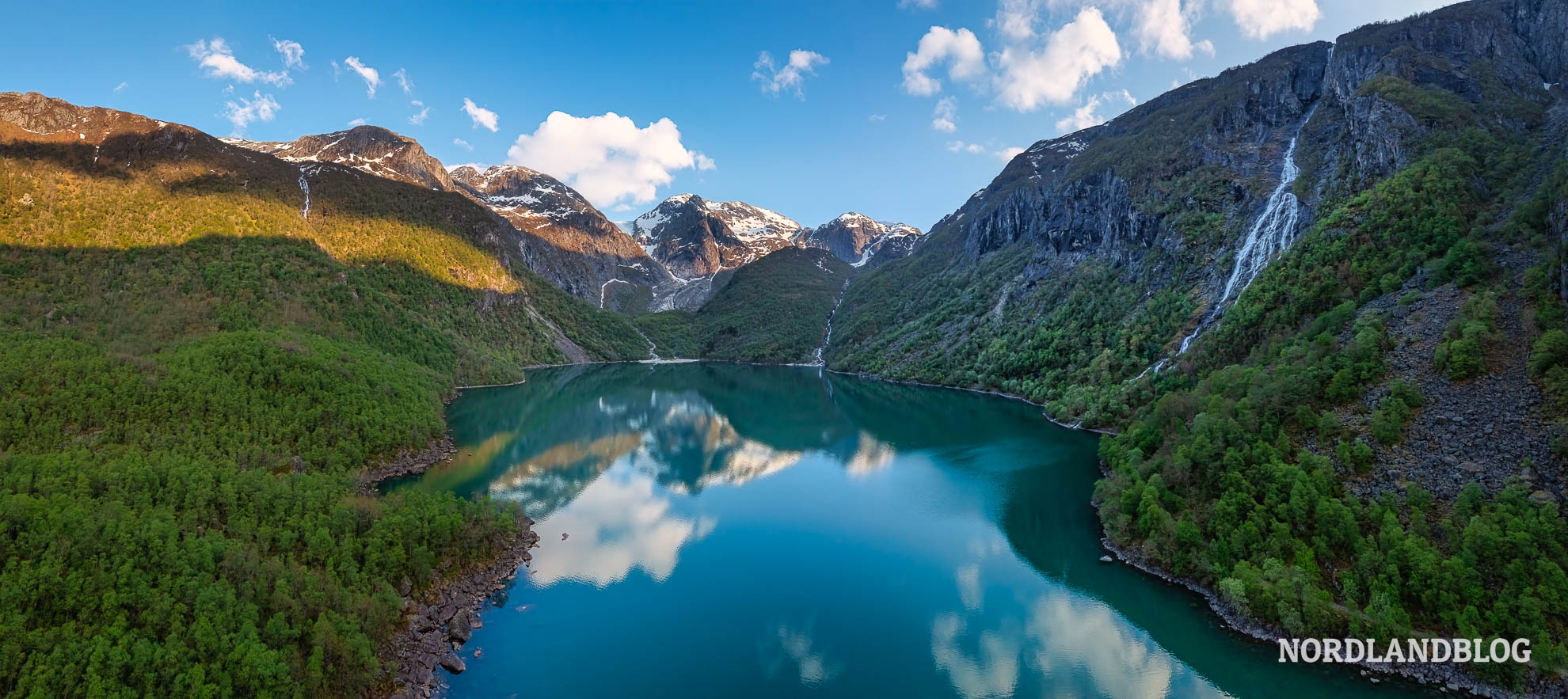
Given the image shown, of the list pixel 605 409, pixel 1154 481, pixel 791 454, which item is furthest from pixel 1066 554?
pixel 605 409

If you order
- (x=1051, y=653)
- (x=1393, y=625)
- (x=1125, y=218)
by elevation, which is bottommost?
(x=1051, y=653)

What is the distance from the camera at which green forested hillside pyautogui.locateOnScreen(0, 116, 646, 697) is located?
1645cm

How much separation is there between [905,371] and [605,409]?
54393 millimetres

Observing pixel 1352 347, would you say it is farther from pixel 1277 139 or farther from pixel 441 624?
pixel 1277 139

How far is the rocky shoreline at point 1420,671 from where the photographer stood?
55.8ft

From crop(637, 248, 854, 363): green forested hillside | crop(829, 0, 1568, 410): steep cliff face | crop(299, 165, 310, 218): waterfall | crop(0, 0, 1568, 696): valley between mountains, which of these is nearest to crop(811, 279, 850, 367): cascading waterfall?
crop(637, 248, 854, 363): green forested hillside

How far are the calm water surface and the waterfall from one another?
72878 millimetres

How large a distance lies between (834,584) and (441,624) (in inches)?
660

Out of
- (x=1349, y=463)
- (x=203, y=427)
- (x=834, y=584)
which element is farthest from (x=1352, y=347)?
(x=203, y=427)

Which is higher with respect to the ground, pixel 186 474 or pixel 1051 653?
pixel 186 474

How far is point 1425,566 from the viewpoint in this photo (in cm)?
1989

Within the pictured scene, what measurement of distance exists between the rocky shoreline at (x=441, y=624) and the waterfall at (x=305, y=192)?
104417 millimetres

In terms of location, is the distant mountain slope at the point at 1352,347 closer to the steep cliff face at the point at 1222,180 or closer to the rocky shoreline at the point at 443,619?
the steep cliff face at the point at 1222,180

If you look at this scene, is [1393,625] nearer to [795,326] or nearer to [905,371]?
[905,371]
